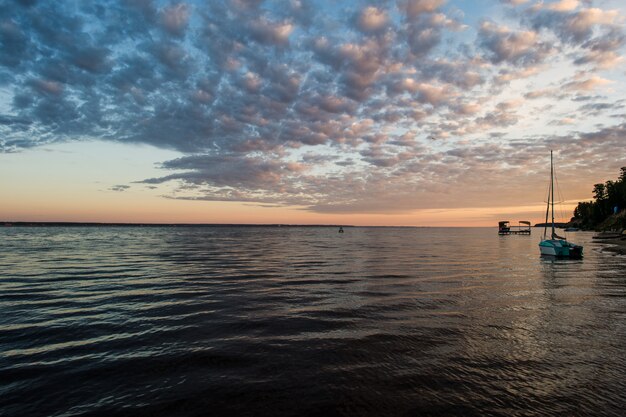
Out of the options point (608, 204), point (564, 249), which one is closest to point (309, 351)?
point (564, 249)

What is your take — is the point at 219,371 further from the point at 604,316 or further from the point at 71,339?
the point at 604,316

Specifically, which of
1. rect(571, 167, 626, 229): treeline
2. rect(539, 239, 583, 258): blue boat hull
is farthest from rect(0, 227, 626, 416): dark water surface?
rect(571, 167, 626, 229): treeline

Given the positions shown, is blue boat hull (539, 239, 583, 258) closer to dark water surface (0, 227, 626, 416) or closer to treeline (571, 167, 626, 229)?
dark water surface (0, 227, 626, 416)

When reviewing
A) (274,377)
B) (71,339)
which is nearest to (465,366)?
(274,377)

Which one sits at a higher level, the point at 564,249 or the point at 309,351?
the point at 564,249

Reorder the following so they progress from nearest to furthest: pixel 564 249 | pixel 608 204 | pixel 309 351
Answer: pixel 309 351, pixel 564 249, pixel 608 204

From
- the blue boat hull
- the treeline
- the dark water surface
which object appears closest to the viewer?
the dark water surface

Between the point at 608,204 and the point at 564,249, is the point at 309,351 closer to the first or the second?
the point at 564,249

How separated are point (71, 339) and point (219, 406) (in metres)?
8.80

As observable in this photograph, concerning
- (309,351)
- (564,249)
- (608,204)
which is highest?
(608,204)

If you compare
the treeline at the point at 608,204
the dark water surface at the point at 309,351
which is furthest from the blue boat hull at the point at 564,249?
the treeline at the point at 608,204

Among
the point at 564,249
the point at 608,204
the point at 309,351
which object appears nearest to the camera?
the point at 309,351

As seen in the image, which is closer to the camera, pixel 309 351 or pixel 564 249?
pixel 309 351

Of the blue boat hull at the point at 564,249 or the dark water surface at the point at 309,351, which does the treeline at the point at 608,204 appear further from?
A: the dark water surface at the point at 309,351
